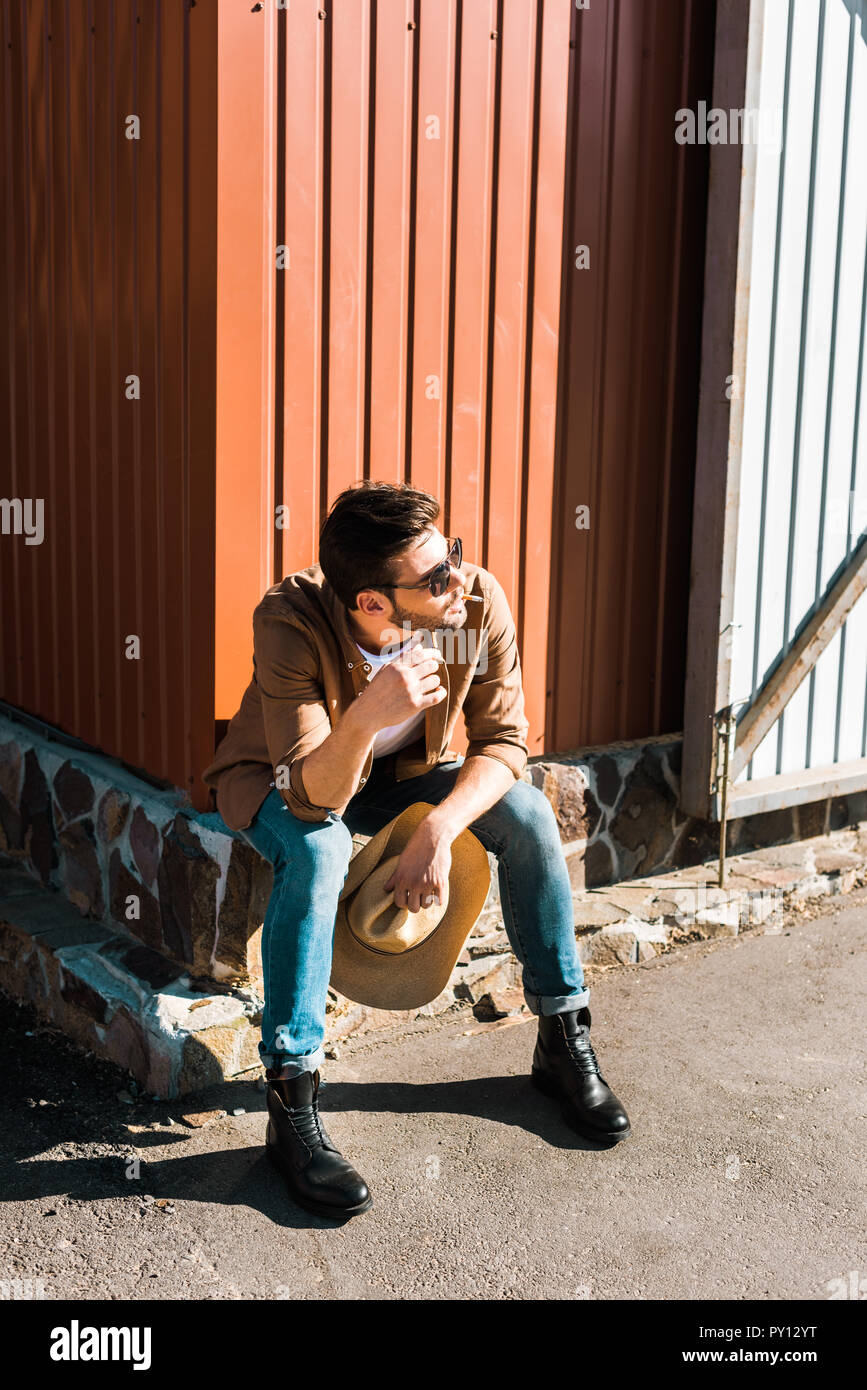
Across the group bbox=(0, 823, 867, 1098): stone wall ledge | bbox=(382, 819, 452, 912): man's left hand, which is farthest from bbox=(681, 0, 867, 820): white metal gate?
bbox=(382, 819, 452, 912): man's left hand

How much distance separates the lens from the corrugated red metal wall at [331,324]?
140 inches

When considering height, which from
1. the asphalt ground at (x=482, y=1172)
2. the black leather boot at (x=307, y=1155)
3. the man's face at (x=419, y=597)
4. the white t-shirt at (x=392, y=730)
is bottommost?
the asphalt ground at (x=482, y=1172)

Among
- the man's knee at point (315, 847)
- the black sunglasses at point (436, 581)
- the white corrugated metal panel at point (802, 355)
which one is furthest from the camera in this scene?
the white corrugated metal panel at point (802, 355)

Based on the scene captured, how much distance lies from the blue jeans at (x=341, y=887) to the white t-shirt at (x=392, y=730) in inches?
3.3

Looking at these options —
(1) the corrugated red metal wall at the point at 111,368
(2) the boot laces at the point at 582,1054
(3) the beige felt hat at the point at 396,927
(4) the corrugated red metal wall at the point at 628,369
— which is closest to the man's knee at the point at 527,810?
(3) the beige felt hat at the point at 396,927

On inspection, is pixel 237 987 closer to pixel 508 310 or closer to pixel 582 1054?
pixel 582 1054

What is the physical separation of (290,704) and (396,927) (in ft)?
1.90

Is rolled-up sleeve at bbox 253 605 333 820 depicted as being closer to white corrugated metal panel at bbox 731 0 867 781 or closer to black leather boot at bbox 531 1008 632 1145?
black leather boot at bbox 531 1008 632 1145

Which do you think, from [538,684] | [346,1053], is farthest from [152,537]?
[346,1053]

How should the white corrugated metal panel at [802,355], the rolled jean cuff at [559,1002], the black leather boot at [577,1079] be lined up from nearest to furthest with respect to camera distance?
the black leather boot at [577,1079] < the rolled jean cuff at [559,1002] < the white corrugated metal panel at [802,355]

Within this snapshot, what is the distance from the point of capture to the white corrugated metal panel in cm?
436

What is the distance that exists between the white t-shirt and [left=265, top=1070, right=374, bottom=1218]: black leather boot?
825 mm

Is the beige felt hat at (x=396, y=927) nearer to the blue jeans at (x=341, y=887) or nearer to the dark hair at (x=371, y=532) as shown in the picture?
the blue jeans at (x=341, y=887)

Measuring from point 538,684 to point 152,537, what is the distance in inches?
51.8
